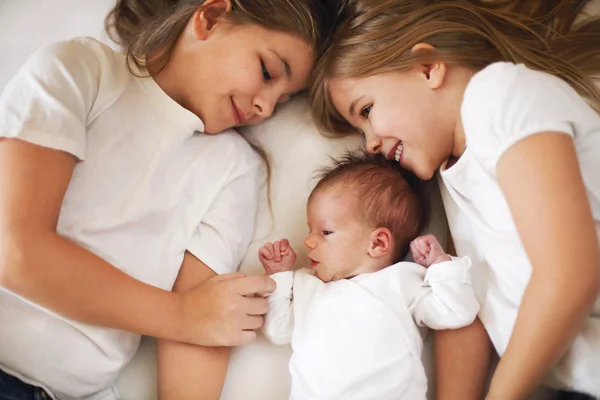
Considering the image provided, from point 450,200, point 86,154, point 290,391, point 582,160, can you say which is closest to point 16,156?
point 86,154

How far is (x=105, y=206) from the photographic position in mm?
1033

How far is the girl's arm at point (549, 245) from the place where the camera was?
0.80 metres

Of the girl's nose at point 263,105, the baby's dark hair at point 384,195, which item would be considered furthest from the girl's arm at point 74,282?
the girl's nose at point 263,105

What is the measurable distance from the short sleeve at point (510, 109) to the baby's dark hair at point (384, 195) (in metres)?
0.18

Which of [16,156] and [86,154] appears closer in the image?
[16,156]

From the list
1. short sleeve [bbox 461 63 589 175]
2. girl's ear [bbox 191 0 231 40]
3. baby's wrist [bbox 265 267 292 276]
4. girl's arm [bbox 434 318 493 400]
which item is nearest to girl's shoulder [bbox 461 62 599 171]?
short sleeve [bbox 461 63 589 175]

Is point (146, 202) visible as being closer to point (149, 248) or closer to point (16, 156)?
point (149, 248)

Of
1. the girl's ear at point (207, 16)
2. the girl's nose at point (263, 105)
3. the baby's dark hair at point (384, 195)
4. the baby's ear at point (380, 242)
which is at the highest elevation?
the girl's ear at point (207, 16)

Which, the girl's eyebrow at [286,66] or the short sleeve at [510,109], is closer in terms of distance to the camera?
the short sleeve at [510,109]

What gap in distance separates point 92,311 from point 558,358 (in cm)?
73

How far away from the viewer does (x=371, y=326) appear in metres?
0.93

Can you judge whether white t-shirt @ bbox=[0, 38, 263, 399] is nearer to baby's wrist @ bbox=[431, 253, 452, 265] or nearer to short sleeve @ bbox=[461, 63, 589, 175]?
baby's wrist @ bbox=[431, 253, 452, 265]

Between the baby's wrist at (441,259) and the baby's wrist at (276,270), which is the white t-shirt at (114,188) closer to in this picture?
the baby's wrist at (276,270)

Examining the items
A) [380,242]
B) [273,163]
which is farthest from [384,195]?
[273,163]
